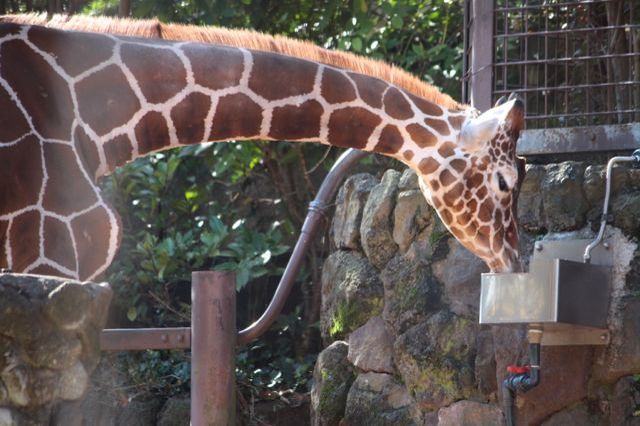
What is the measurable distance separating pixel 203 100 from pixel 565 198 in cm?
164

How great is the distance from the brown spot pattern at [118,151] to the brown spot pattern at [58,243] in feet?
1.43

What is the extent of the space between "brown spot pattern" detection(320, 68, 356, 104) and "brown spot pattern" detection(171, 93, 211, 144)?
0.53 meters

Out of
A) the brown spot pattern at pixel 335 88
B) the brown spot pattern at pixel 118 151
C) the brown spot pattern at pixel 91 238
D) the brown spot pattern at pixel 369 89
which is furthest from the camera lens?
the brown spot pattern at pixel 369 89

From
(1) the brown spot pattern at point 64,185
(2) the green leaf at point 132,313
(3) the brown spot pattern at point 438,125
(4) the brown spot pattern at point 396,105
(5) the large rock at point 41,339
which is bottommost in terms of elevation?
(2) the green leaf at point 132,313

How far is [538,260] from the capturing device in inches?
190

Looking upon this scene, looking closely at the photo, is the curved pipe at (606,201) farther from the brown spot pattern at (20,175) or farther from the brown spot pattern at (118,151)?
the brown spot pattern at (20,175)

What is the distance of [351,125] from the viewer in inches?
204

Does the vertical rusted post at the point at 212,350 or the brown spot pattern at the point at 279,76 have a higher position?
the brown spot pattern at the point at 279,76

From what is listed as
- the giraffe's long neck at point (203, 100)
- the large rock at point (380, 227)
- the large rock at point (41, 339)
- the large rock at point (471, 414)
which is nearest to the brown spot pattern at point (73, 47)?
the giraffe's long neck at point (203, 100)

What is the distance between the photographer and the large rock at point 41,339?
220cm

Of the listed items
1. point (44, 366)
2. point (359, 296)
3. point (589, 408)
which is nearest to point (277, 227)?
point (359, 296)

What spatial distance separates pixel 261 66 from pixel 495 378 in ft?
5.44

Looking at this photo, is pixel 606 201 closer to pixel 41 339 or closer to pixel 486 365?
pixel 486 365

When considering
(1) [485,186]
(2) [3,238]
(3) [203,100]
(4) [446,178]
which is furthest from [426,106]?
(2) [3,238]
